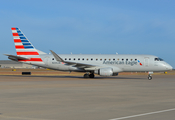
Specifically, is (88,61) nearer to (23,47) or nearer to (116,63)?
(116,63)

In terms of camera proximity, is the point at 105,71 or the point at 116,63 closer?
the point at 105,71

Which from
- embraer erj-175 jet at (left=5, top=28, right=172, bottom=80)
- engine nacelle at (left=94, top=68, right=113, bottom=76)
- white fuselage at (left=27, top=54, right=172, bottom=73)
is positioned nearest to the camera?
engine nacelle at (left=94, top=68, right=113, bottom=76)

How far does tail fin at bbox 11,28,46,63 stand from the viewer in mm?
44641

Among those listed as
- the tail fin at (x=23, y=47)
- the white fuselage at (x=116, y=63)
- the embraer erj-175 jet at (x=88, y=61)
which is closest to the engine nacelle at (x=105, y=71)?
the embraer erj-175 jet at (x=88, y=61)

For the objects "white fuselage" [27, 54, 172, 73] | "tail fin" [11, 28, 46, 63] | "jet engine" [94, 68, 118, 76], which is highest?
"tail fin" [11, 28, 46, 63]

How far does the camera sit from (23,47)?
147 ft

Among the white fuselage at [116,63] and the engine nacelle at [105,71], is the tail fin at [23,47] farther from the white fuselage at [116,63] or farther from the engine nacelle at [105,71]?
the engine nacelle at [105,71]

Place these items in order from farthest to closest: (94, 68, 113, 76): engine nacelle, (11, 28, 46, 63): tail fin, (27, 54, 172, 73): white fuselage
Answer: (11, 28, 46, 63): tail fin, (27, 54, 172, 73): white fuselage, (94, 68, 113, 76): engine nacelle

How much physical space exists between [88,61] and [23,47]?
11.8 m

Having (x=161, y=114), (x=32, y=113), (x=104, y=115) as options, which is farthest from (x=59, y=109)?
(x=161, y=114)

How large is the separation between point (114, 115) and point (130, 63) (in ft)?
109

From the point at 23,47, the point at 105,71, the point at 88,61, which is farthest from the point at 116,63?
the point at 23,47

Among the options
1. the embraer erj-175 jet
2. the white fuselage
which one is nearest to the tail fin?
the embraer erj-175 jet

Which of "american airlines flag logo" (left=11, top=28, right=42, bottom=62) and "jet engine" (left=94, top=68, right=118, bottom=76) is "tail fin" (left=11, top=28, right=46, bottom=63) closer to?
"american airlines flag logo" (left=11, top=28, right=42, bottom=62)
